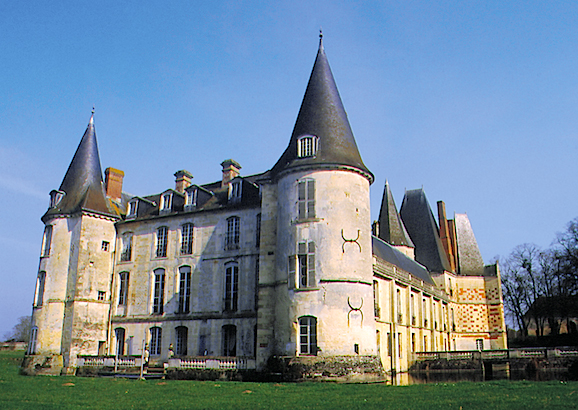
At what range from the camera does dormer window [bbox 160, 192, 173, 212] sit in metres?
31.4

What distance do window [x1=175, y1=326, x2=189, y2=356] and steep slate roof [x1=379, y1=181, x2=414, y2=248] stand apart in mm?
20324

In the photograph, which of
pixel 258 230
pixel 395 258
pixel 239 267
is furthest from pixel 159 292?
pixel 395 258

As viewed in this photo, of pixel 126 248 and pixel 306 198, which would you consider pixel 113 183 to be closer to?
pixel 126 248

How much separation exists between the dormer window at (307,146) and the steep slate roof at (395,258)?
8.45 metres

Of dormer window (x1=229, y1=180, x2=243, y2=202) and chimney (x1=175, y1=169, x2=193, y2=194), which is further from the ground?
chimney (x1=175, y1=169, x2=193, y2=194)

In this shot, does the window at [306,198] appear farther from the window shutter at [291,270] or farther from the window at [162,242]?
the window at [162,242]

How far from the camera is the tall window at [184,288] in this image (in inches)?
1141

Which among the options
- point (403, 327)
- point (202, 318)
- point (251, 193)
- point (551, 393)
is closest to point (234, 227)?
point (251, 193)

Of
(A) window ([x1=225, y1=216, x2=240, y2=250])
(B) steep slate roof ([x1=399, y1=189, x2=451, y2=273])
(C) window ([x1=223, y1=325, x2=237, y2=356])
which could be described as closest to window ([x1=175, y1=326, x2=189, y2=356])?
(C) window ([x1=223, y1=325, x2=237, y2=356])

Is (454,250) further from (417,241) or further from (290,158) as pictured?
(290,158)

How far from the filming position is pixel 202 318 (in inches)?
1103

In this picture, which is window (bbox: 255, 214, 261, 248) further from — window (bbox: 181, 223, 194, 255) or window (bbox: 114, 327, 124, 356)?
window (bbox: 114, 327, 124, 356)

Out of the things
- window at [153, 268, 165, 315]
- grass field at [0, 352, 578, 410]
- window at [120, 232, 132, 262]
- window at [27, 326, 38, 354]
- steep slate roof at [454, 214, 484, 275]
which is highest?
steep slate roof at [454, 214, 484, 275]

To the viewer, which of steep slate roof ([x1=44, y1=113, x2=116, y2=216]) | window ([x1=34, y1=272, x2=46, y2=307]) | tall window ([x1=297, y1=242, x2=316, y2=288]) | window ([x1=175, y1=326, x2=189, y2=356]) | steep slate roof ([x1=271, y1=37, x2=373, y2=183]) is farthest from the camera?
steep slate roof ([x1=44, y1=113, x2=116, y2=216])
